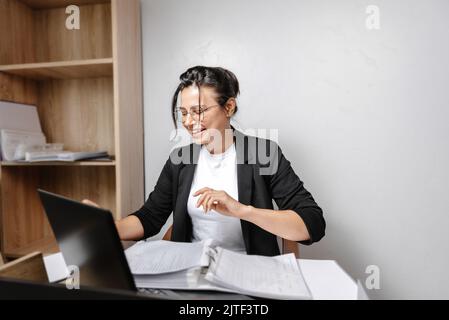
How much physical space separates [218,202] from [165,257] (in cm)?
24

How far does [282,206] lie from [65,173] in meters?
1.38

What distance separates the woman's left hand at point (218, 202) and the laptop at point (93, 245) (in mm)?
306

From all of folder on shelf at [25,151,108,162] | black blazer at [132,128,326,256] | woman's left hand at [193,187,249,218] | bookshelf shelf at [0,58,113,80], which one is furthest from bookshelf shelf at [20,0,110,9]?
woman's left hand at [193,187,249,218]

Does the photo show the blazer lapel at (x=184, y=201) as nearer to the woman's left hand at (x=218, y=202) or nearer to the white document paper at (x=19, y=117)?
the woman's left hand at (x=218, y=202)

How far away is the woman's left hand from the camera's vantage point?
37.8 inches

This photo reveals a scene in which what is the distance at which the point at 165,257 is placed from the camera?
825mm

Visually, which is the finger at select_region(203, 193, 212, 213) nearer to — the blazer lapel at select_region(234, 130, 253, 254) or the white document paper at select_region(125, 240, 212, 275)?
the white document paper at select_region(125, 240, 212, 275)

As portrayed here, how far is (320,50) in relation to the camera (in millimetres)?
1676

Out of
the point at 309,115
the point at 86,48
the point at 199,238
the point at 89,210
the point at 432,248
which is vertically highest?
the point at 86,48

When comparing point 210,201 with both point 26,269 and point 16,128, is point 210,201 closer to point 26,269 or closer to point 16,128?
point 26,269

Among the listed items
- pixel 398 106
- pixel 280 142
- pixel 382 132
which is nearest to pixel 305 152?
pixel 280 142

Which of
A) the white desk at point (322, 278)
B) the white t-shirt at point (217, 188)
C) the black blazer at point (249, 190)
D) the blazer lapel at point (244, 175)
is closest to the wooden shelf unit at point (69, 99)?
the black blazer at point (249, 190)

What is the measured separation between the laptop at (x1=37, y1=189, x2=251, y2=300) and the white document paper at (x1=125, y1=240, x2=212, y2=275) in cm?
5

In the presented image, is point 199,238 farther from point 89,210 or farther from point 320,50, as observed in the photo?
point 320,50
